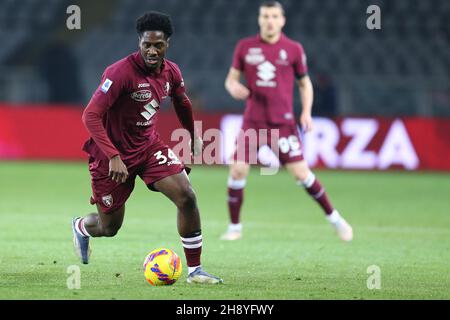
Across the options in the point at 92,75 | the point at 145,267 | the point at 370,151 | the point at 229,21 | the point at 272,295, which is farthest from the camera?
the point at 229,21

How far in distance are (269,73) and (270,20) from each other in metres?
0.54

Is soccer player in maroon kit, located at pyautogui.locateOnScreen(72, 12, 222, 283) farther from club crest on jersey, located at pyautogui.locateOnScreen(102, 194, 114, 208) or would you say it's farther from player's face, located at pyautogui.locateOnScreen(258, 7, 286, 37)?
player's face, located at pyautogui.locateOnScreen(258, 7, 286, 37)

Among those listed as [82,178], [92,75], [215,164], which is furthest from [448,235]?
[92,75]

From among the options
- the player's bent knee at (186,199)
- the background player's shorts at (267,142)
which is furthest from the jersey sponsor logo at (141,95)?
the background player's shorts at (267,142)

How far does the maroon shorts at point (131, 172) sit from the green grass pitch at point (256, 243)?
568 mm

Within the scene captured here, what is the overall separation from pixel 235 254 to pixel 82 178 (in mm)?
8032

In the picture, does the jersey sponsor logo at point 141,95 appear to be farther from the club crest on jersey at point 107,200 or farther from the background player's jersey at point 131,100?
the club crest on jersey at point 107,200

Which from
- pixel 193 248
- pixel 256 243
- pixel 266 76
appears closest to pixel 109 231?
pixel 193 248

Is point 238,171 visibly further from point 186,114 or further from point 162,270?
point 162,270

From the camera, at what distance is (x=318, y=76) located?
19.8 metres

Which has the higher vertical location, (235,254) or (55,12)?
(55,12)

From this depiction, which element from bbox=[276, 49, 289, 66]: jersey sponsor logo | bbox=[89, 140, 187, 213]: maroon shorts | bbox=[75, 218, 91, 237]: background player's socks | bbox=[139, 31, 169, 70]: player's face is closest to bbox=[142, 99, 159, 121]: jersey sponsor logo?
bbox=[89, 140, 187, 213]: maroon shorts

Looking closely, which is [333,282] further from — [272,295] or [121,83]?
[121,83]

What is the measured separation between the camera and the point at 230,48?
902 inches
